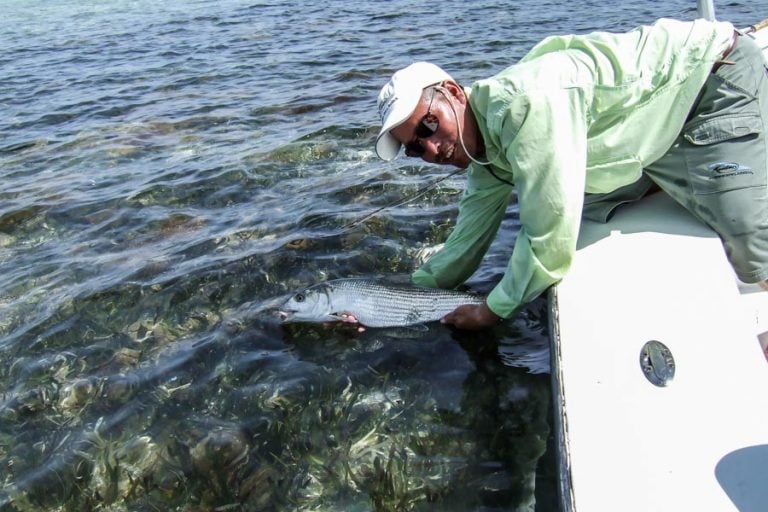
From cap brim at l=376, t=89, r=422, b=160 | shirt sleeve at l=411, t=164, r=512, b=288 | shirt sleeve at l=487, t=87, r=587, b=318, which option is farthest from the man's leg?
cap brim at l=376, t=89, r=422, b=160

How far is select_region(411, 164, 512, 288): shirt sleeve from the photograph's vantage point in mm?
5294

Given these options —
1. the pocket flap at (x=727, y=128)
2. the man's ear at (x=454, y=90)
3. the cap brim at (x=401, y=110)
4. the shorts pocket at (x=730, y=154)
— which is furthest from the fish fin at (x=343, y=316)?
the pocket flap at (x=727, y=128)

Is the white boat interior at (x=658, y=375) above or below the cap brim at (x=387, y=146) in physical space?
below

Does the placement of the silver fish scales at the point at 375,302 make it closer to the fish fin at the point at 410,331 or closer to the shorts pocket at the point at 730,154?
the fish fin at the point at 410,331

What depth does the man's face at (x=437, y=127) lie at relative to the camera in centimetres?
421

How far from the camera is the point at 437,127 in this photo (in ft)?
14.0

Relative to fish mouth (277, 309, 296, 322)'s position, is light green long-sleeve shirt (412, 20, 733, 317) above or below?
above

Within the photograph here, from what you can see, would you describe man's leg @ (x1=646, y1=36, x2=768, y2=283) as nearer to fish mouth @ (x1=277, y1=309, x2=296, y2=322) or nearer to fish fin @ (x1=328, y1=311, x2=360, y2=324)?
fish fin @ (x1=328, y1=311, x2=360, y2=324)

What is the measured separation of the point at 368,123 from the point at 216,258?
4.80 m

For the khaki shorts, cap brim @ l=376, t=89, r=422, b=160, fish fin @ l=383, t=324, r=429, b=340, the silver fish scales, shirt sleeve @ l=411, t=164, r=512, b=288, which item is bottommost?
fish fin @ l=383, t=324, r=429, b=340

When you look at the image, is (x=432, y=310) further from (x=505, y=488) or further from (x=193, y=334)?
(x=193, y=334)

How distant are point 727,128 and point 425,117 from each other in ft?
6.46

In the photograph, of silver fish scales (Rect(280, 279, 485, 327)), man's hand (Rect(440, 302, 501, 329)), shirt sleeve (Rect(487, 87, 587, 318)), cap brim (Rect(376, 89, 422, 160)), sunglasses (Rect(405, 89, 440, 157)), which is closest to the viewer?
shirt sleeve (Rect(487, 87, 587, 318))

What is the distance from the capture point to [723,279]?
4.17 m
